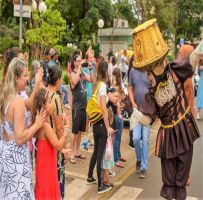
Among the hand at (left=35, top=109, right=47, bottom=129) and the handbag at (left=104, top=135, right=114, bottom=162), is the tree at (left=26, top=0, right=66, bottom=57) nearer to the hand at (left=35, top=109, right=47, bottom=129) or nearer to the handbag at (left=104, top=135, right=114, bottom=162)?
the handbag at (left=104, top=135, right=114, bottom=162)

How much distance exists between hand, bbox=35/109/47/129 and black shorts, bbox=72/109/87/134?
125 inches

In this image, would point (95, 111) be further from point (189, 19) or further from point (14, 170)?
point (189, 19)

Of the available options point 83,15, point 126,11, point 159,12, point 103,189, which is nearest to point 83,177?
point 103,189

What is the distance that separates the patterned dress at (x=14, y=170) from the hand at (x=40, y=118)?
0.23 meters

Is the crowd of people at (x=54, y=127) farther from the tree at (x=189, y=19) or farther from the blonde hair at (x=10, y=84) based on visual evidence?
the tree at (x=189, y=19)

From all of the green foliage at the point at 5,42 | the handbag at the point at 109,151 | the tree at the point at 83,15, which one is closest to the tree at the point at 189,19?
the tree at the point at 83,15

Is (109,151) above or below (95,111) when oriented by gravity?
below

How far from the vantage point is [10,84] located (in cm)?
358

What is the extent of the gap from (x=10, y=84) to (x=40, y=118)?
0.41m

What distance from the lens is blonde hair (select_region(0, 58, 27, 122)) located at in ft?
11.6

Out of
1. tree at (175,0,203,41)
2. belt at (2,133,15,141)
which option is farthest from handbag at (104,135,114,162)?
tree at (175,0,203,41)

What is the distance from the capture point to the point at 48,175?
12.8 feet

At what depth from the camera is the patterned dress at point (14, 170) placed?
3576mm

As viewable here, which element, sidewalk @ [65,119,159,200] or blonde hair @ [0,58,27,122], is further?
sidewalk @ [65,119,159,200]
